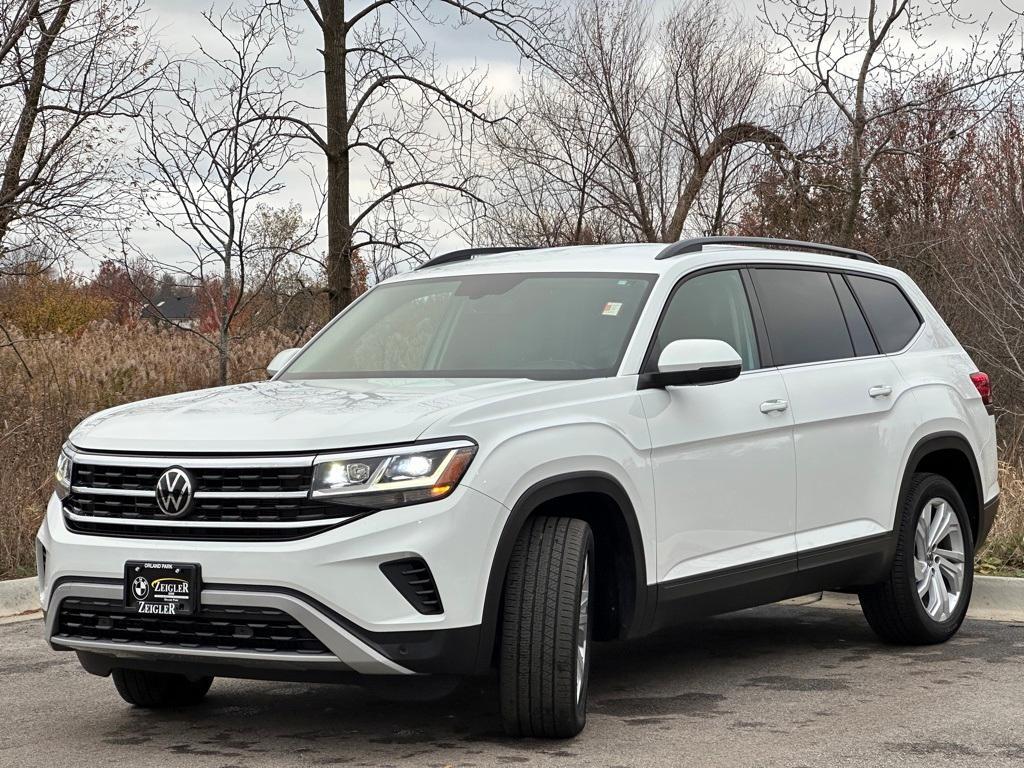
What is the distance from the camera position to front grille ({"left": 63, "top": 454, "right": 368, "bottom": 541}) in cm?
455

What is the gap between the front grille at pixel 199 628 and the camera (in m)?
4.58

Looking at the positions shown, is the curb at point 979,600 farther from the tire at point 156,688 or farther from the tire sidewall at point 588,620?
the tire sidewall at point 588,620

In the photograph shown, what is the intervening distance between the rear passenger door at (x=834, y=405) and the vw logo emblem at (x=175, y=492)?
9.21ft

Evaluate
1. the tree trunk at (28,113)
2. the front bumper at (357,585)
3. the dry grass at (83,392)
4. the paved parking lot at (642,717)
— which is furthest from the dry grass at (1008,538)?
the tree trunk at (28,113)

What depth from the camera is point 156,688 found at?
5.79 meters

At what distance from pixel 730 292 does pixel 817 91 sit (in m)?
10.6

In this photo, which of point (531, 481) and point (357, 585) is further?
point (531, 481)

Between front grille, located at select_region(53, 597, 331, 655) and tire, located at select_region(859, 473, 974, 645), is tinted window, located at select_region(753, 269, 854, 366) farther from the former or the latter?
front grille, located at select_region(53, 597, 331, 655)

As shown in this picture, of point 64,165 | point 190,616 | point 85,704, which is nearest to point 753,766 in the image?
point 190,616

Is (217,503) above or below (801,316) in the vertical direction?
below

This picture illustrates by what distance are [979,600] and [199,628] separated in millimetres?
5207

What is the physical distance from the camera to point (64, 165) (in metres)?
12.2

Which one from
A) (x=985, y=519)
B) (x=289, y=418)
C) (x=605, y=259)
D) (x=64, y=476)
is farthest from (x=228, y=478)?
(x=985, y=519)

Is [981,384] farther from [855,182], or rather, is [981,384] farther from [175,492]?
[855,182]
